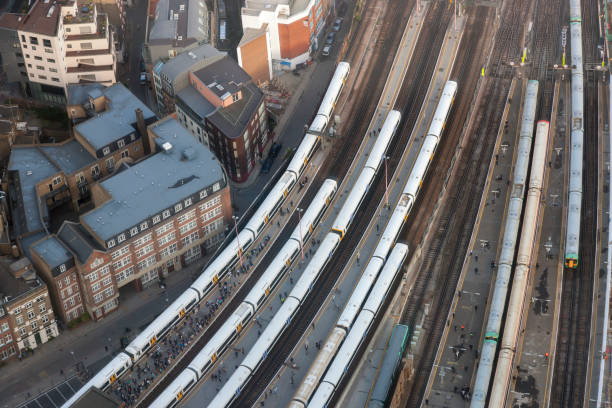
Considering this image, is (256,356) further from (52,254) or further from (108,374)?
(52,254)

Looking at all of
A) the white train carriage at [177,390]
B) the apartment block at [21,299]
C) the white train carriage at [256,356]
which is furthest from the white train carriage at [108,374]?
the white train carriage at [256,356]

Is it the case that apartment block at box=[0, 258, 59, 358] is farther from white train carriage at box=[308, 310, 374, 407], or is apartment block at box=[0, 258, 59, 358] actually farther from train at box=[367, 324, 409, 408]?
train at box=[367, 324, 409, 408]

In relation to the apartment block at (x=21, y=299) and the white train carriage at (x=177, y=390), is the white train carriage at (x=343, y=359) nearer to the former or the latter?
the white train carriage at (x=177, y=390)

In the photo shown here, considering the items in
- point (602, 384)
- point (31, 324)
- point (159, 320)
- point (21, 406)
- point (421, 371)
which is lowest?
point (21, 406)

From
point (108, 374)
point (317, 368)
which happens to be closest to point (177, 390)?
point (108, 374)

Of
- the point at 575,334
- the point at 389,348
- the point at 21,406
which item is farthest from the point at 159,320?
the point at 575,334

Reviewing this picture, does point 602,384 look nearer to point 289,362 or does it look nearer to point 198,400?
point 289,362
